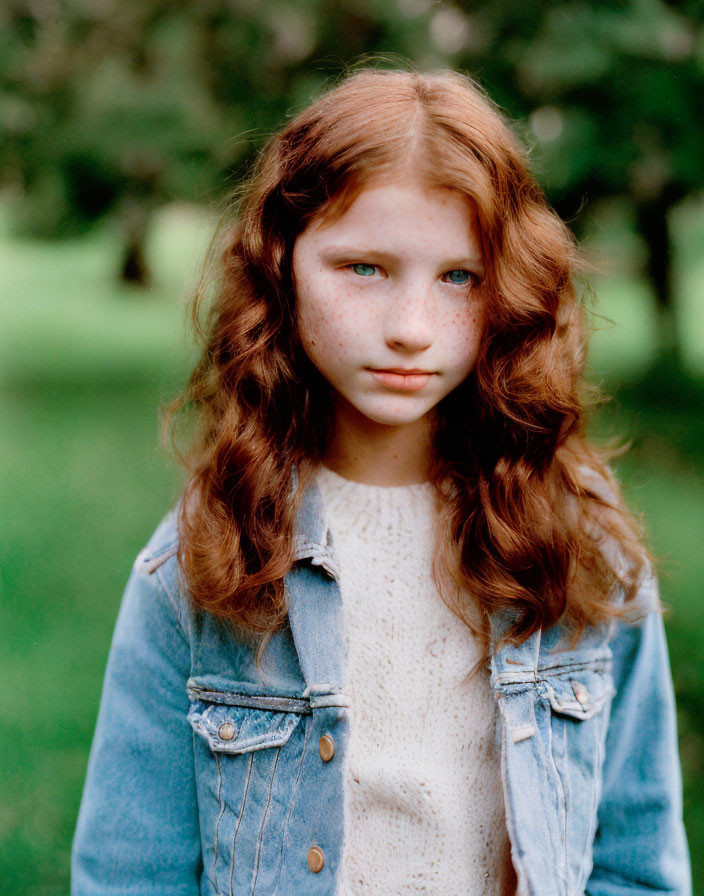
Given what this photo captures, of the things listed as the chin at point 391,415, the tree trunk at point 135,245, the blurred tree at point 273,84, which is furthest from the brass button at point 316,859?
the tree trunk at point 135,245

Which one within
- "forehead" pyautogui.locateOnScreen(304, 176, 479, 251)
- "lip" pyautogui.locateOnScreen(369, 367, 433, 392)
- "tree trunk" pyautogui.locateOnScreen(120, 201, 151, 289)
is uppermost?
"tree trunk" pyautogui.locateOnScreen(120, 201, 151, 289)

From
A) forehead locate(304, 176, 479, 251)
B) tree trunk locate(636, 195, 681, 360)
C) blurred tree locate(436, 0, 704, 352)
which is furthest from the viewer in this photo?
tree trunk locate(636, 195, 681, 360)

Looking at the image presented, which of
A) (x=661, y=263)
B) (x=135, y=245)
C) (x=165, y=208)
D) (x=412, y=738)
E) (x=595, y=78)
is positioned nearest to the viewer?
(x=412, y=738)

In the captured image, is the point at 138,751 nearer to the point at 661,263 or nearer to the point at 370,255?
the point at 370,255

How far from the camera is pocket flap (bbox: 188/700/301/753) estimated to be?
4.14 feet

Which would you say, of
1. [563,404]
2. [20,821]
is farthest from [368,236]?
[20,821]

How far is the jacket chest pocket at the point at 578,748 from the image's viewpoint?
129cm

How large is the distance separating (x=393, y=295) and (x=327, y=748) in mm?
598

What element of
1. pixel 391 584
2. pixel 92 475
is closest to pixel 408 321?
pixel 391 584

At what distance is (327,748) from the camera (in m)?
1.23

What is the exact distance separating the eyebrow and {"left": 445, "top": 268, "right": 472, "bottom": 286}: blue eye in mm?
16

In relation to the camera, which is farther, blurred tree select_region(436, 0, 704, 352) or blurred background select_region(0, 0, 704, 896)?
blurred tree select_region(436, 0, 704, 352)

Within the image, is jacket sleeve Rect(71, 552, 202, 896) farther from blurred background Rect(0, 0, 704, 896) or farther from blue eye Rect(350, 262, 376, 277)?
blurred background Rect(0, 0, 704, 896)

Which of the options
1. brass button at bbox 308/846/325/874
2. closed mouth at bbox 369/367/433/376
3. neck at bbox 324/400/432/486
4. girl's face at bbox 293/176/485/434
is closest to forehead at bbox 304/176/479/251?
girl's face at bbox 293/176/485/434
